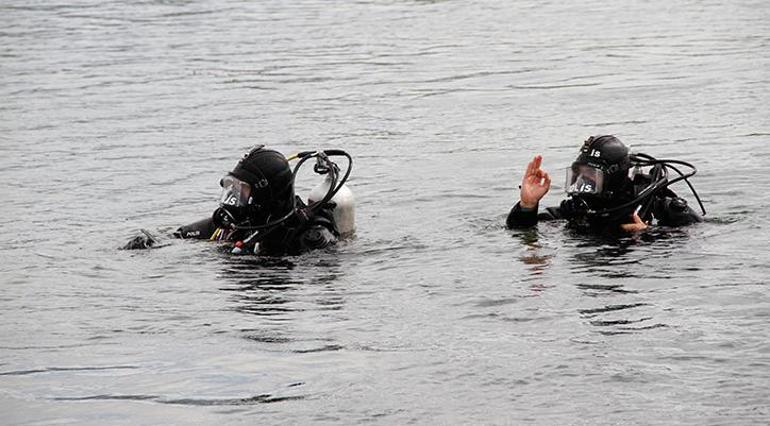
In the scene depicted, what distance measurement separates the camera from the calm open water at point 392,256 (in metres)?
7.09

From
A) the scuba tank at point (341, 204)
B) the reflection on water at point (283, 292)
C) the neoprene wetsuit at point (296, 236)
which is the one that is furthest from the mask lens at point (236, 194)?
the scuba tank at point (341, 204)

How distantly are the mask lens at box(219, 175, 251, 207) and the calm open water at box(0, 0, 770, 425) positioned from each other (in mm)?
479

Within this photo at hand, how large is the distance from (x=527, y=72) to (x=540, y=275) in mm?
12787

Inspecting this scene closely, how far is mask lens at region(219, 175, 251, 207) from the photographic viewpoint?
9.82m

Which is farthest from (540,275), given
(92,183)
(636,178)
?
(92,183)

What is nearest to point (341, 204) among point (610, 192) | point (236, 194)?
point (236, 194)

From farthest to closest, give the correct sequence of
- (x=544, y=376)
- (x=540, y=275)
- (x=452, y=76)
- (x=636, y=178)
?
(x=452, y=76)
(x=636, y=178)
(x=540, y=275)
(x=544, y=376)

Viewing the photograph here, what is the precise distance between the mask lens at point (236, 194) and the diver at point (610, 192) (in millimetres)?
2005

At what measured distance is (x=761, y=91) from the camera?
18594mm

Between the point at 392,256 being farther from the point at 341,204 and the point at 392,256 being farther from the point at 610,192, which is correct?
the point at 610,192

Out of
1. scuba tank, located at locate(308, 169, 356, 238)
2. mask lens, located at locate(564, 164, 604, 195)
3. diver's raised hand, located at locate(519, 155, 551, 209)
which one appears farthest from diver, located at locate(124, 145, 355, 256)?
mask lens, located at locate(564, 164, 604, 195)

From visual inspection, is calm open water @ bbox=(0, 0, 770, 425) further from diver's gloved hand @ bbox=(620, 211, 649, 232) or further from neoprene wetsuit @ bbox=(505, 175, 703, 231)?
diver's gloved hand @ bbox=(620, 211, 649, 232)

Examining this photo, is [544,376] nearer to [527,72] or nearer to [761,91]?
[761,91]

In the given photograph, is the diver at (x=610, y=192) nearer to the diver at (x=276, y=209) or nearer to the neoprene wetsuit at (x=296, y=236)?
the diver at (x=276, y=209)
